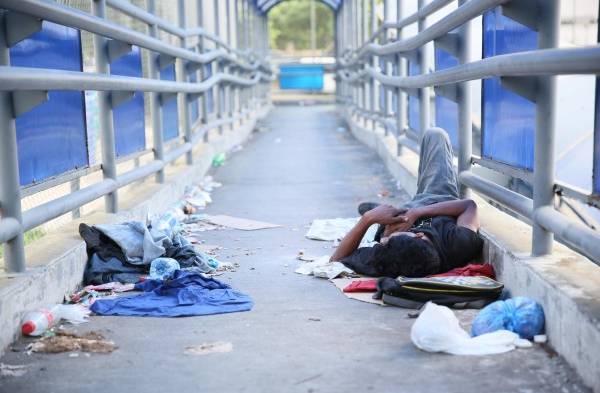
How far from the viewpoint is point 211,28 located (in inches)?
551

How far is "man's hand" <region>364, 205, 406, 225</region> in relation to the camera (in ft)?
18.0

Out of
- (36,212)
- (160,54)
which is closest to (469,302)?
(36,212)

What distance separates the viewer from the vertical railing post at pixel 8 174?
152 inches

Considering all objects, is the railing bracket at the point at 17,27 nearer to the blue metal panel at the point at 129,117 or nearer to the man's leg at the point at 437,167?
the blue metal panel at the point at 129,117

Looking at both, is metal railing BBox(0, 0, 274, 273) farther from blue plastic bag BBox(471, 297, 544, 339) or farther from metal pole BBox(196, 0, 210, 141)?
blue plastic bag BBox(471, 297, 544, 339)

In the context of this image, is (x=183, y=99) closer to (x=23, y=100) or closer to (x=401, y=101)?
(x=401, y=101)

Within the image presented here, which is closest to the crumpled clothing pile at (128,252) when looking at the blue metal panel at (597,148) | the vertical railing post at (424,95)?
the blue metal panel at (597,148)

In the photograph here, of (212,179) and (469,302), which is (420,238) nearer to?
(469,302)

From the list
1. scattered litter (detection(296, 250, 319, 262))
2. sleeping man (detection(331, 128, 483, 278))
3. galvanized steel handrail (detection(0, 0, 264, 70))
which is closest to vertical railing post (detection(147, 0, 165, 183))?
galvanized steel handrail (detection(0, 0, 264, 70))

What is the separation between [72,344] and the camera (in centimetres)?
368

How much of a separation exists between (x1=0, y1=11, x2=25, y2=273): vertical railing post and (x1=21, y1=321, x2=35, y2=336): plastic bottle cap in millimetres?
295

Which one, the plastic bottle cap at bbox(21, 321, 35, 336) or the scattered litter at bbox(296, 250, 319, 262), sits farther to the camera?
the scattered litter at bbox(296, 250, 319, 262)

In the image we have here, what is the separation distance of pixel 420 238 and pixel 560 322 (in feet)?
5.29

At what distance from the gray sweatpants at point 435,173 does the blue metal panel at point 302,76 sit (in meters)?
32.2
